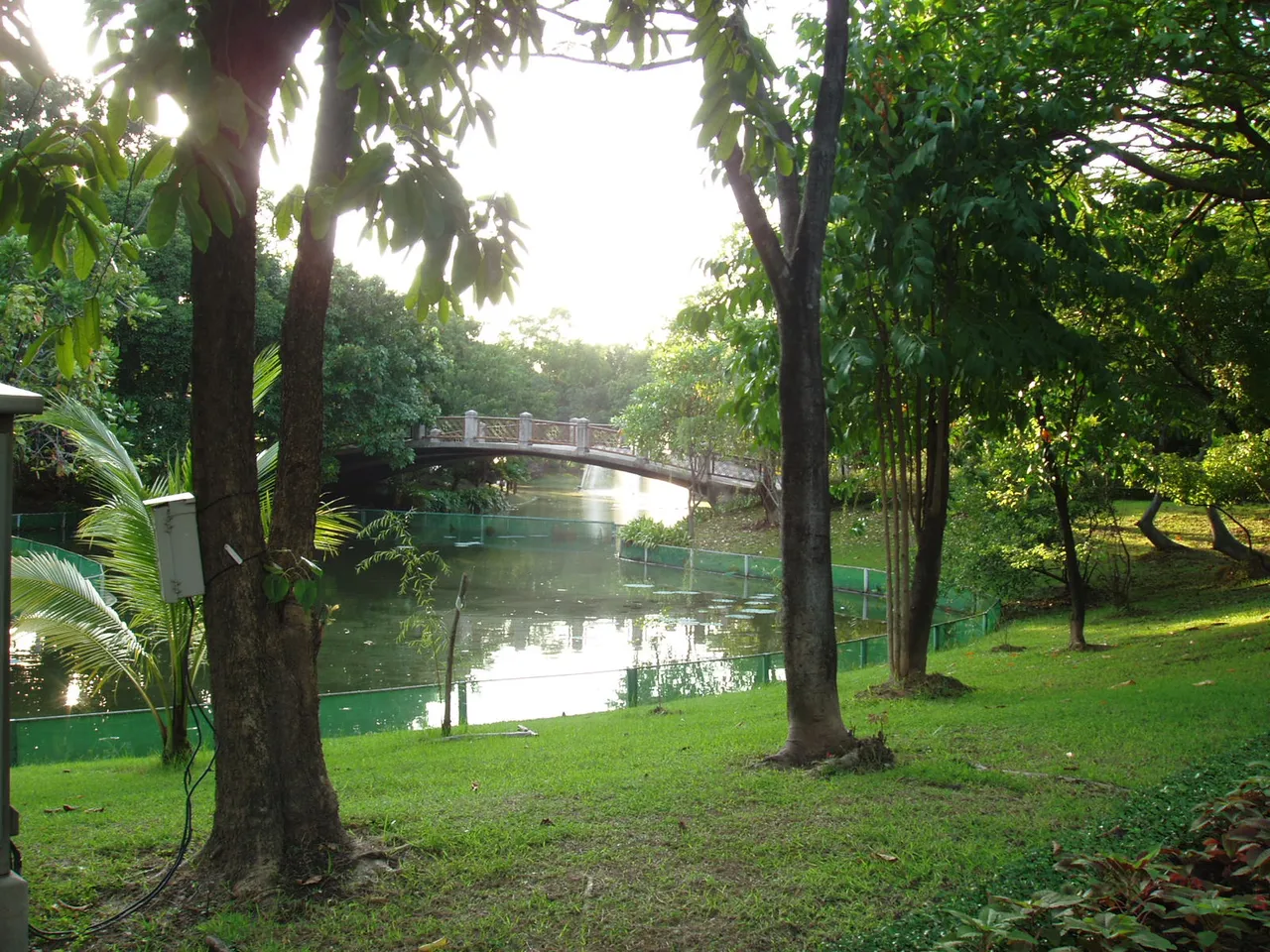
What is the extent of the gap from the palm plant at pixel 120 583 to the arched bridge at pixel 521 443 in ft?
99.6

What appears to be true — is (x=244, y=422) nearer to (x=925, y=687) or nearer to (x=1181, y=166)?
(x=925, y=687)

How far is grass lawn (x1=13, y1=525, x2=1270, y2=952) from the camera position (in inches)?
155

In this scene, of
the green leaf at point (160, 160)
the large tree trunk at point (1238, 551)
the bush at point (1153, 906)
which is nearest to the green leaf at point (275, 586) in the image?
the green leaf at point (160, 160)

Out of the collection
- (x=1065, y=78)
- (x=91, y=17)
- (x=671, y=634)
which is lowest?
(x=671, y=634)

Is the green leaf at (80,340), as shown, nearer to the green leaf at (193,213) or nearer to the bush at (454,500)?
the green leaf at (193,213)

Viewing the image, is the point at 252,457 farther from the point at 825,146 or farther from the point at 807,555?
the point at 825,146

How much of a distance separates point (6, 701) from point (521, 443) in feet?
135

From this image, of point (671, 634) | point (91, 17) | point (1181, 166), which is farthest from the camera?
point (671, 634)

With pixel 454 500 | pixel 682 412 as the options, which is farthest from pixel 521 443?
pixel 682 412

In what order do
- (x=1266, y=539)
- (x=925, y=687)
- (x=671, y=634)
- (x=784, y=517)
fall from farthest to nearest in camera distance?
(x=1266, y=539) < (x=671, y=634) < (x=925, y=687) < (x=784, y=517)

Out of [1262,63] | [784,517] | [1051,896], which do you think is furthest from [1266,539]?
[1051,896]

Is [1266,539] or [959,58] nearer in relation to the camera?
[959,58]

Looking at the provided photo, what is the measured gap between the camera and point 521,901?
4105 millimetres

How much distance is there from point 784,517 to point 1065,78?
5808 mm
